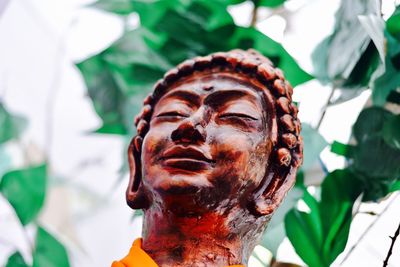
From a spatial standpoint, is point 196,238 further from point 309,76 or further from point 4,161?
point 4,161

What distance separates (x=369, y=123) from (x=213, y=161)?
59.5 inches

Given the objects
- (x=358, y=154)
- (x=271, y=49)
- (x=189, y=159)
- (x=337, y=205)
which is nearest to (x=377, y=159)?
(x=358, y=154)

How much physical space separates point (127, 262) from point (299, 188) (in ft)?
5.37

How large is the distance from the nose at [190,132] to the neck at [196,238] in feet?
0.79

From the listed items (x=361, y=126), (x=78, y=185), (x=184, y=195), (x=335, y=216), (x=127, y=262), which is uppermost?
(x=184, y=195)

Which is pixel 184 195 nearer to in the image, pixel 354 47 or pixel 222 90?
pixel 222 90

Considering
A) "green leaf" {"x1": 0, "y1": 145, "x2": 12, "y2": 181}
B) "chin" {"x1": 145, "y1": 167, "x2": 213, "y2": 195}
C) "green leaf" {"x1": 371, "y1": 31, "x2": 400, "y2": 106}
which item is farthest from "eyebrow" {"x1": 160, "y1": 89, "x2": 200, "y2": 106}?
"green leaf" {"x1": 0, "y1": 145, "x2": 12, "y2": 181}

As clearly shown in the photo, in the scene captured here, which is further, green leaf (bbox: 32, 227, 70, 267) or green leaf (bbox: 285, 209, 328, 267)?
green leaf (bbox: 32, 227, 70, 267)

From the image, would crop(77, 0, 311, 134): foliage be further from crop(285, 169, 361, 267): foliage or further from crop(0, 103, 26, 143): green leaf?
crop(285, 169, 361, 267): foliage

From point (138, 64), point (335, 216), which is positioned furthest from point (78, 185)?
point (335, 216)

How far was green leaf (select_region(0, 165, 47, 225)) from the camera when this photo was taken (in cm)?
399

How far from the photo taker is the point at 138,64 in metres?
4.18

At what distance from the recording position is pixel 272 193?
2.56 meters

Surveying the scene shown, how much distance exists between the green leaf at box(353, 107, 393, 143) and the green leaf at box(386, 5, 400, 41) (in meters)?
0.38
